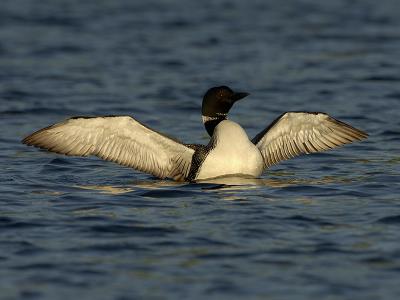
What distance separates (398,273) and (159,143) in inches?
173

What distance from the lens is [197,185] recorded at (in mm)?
11070

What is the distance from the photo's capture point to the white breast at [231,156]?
10961 mm

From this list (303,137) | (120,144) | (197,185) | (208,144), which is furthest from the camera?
(303,137)

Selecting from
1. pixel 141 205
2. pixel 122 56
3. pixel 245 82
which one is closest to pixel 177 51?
pixel 122 56

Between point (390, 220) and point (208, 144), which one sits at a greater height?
point (208, 144)

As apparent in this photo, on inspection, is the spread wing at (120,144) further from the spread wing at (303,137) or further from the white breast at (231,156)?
the spread wing at (303,137)

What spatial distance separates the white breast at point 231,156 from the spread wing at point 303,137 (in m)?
0.76

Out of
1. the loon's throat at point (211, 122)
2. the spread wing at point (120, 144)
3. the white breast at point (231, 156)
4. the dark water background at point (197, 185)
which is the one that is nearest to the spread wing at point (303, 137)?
the dark water background at point (197, 185)

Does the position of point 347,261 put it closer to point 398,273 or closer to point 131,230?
point 398,273

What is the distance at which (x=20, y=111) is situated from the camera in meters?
16.3

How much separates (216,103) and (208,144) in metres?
0.64

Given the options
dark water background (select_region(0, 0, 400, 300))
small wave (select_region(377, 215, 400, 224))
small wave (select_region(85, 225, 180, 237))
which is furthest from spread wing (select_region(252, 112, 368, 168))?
small wave (select_region(85, 225, 180, 237))

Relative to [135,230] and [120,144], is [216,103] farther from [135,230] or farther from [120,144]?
[135,230]

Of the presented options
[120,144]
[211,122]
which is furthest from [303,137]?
[120,144]
